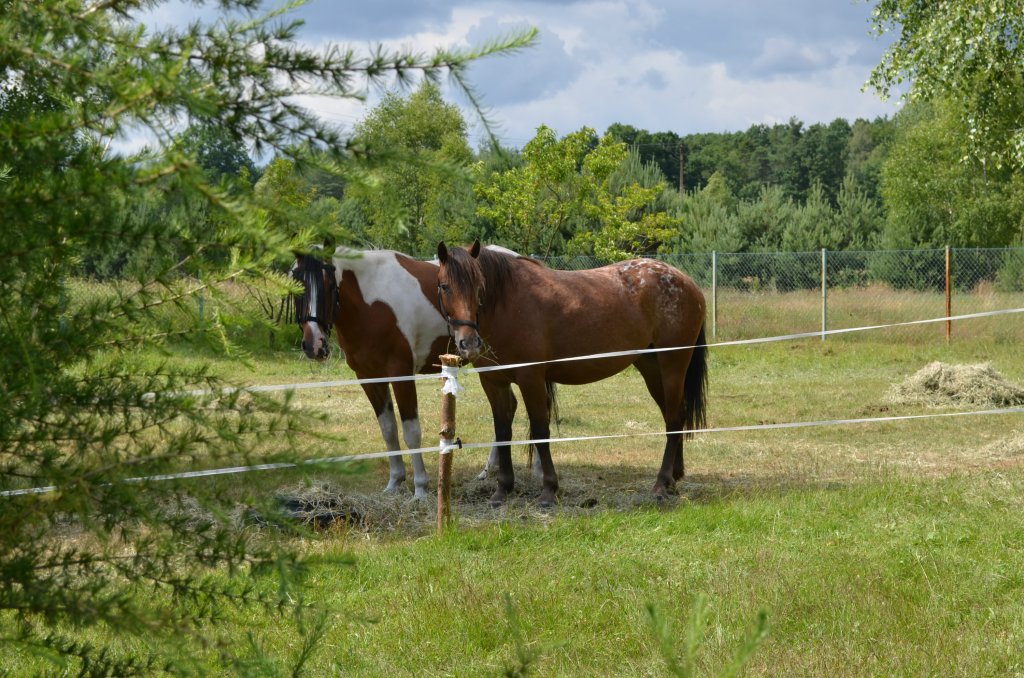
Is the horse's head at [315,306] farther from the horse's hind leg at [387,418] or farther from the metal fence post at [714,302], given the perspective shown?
the metal fence post at [714,302]

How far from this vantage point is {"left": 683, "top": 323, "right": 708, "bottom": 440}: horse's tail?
746cm

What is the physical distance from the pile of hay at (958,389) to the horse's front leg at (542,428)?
18.8ft

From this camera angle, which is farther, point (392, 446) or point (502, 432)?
point (392, 446)

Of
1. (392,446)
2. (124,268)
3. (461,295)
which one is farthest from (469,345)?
(124,268)

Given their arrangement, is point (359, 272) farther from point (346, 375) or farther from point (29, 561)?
point (346, 375)

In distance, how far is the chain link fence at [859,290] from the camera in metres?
17.3

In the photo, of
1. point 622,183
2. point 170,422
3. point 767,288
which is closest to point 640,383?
point 767,288

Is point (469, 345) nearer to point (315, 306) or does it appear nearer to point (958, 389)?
point (315, 306)

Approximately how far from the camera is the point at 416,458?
22.4 feet

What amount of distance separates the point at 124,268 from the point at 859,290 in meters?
18.3

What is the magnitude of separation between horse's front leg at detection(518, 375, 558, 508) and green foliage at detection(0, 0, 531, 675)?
4.99m

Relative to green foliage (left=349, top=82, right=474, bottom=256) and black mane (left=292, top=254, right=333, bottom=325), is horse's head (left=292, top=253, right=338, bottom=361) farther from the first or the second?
green foliage (left=349, top=82, right=474, bottom=256)

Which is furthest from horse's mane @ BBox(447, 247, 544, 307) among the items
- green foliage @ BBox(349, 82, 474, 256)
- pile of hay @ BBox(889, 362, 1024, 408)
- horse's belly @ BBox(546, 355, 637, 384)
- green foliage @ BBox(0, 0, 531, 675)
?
pile of hay @ BBox(889, 362, 1024, 408)

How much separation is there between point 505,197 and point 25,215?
17702mm
